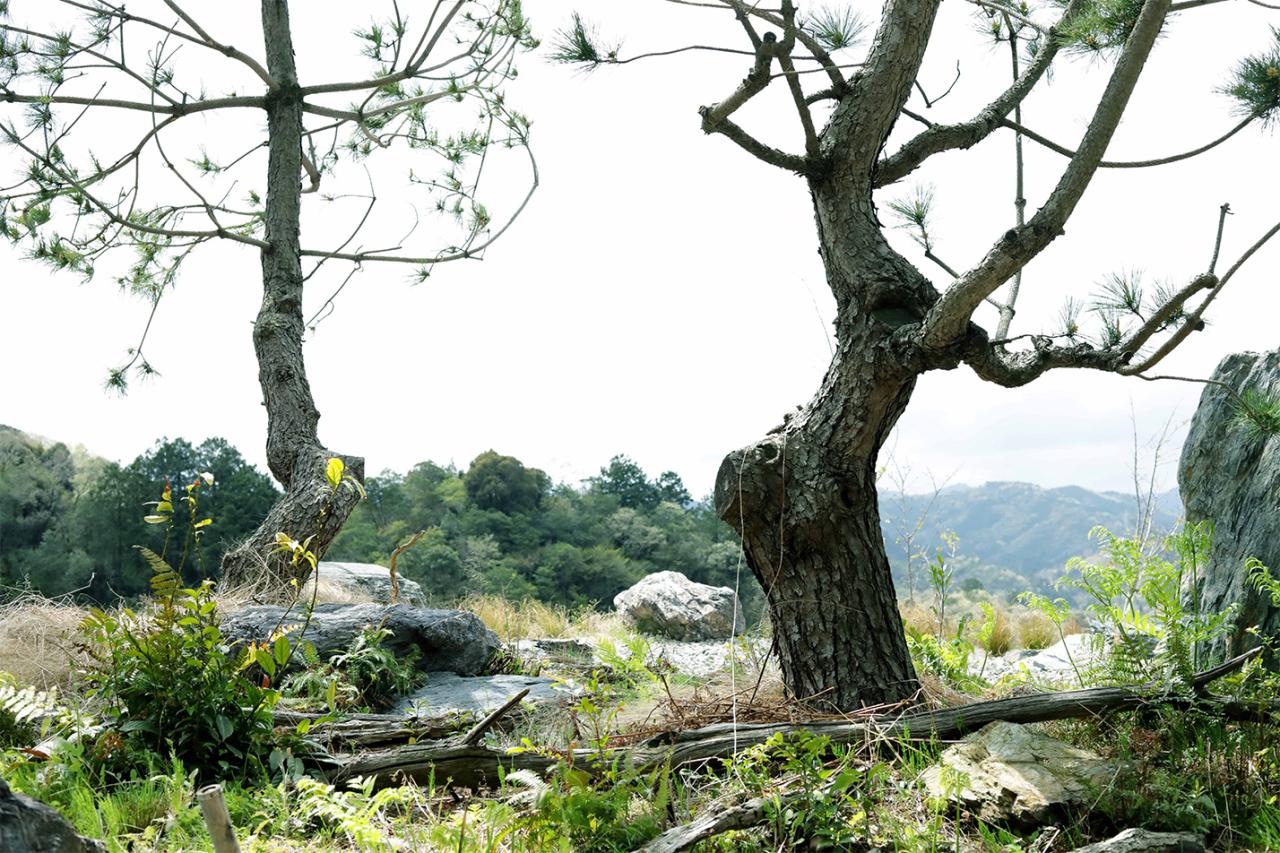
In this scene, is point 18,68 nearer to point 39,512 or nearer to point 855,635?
point 855,635

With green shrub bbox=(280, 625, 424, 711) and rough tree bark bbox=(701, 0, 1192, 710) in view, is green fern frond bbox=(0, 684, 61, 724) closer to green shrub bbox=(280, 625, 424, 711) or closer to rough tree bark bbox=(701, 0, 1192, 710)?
green shrub bbox=(280, 625, 424, 711)

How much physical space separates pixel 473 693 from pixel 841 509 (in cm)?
243

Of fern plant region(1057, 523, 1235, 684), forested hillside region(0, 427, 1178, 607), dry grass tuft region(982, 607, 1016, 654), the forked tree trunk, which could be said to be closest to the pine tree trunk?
the forked tree trunk

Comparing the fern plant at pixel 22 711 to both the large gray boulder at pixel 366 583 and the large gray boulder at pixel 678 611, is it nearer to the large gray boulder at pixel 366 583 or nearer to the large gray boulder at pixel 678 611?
the large gray boulder at pixel 366 583

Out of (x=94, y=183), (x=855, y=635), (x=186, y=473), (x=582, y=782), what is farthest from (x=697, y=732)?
(x=186, y=473)

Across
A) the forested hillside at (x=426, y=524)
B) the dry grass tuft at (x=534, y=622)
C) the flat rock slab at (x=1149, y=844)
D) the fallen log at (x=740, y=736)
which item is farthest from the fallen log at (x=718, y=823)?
the forested hillside at (x=426, y=524)

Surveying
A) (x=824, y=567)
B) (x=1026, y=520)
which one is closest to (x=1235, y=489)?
(x=824, y=567)

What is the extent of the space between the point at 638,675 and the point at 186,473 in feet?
40.0

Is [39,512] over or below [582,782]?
over

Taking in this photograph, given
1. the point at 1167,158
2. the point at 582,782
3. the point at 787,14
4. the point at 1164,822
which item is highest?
the point at 787,14

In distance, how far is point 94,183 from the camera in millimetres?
7102

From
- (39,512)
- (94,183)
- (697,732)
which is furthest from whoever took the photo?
(39,512)

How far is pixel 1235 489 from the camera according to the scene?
4.06 m

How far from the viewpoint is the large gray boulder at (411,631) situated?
4.84 meters
